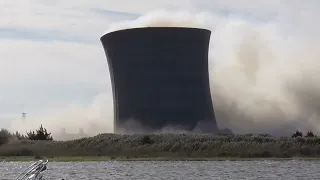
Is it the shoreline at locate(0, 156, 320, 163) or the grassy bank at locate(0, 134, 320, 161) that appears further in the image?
the grassy bank at locate(0, 134, 320, 161)

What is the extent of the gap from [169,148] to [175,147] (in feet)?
2.06

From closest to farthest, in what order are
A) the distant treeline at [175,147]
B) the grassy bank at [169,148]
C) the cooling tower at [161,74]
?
the cooling tower at [161,74]
the grassy bank at [169,148]
the distant treeline at [175,147]

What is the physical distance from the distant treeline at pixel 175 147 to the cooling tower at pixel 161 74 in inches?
116

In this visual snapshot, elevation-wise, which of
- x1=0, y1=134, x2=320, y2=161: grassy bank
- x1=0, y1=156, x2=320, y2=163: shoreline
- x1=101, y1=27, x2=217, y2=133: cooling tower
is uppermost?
x1=101, y1=27, x2=217, y2=133: cooling tower

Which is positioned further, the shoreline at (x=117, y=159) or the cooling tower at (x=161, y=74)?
the cooling tower at (x=161, y=74)

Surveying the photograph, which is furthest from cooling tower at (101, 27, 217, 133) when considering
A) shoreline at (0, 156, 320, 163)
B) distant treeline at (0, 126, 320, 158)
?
shoreline at (0, 156, 320, 163)

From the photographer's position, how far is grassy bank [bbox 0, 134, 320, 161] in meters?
74.3

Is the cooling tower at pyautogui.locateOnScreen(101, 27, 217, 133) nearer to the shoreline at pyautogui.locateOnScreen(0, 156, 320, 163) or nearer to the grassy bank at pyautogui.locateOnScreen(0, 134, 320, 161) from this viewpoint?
the grassy bank at pyautogui.locateOnScreen(0, 134, 320, 161)

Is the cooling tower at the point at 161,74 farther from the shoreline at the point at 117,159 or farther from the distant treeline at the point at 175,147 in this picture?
the shoreline at the point at 117,159

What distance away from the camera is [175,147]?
78.2 metres

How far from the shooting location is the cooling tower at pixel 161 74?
73.3m

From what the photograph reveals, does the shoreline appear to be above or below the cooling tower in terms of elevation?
below

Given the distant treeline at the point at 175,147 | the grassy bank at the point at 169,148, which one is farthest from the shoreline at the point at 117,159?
the distant treeline at the point at 175,147

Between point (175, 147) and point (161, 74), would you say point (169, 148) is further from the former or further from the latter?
point (161, 74)
